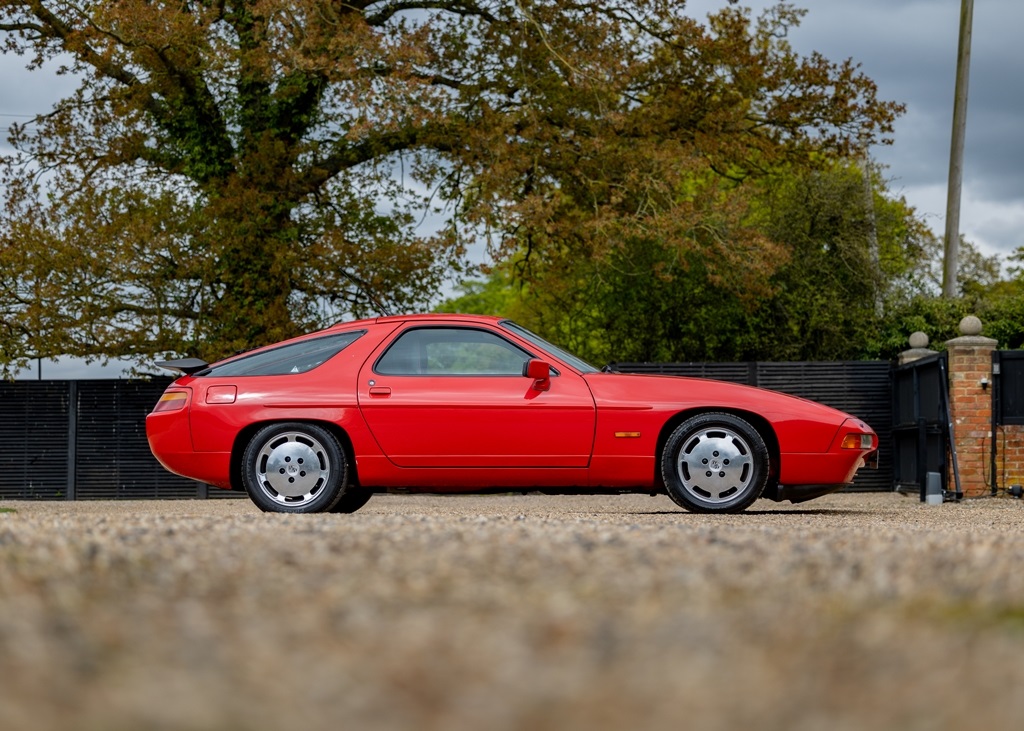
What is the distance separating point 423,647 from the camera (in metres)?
2.86

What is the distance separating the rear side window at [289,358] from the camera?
31.4ft

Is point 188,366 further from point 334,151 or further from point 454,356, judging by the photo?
point 334,151

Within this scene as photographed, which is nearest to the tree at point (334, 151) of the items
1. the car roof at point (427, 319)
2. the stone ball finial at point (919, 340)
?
the stone ball finial at point (919, 340)

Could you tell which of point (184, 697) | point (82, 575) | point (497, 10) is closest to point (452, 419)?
point (82, 575)

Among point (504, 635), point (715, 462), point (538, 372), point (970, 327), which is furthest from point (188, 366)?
point (970, 327)

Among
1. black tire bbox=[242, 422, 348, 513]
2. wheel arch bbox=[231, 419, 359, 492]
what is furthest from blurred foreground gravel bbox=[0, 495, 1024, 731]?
wheel arch bbox=[231, 419, 359, 492]

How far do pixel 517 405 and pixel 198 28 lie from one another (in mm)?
10248

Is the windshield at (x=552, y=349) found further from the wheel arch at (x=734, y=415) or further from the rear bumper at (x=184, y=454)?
the rear bumper at (x=184, y=454)

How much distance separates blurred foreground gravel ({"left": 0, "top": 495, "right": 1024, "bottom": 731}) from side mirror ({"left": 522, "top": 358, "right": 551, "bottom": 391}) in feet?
13.6

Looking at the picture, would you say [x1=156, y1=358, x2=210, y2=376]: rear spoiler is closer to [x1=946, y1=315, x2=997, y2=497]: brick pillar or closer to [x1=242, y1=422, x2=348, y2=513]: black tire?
[x1=242, y1=422, x2=348, y2=513]: black tire

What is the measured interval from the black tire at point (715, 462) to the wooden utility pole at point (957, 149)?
15860 mm

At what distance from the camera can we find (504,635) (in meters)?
3.00

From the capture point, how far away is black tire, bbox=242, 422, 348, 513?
30.3 feet

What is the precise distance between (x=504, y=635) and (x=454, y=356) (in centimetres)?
662
